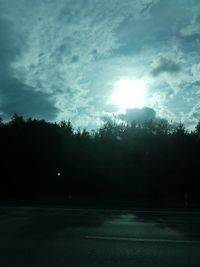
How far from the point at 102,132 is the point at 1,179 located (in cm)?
1181

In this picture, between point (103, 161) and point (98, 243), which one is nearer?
point (98, 243)

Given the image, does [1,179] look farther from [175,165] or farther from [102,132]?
[175,165]

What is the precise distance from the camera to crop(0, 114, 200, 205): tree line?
37.7 meters

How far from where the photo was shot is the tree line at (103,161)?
124 ft

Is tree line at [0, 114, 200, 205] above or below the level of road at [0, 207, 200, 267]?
above

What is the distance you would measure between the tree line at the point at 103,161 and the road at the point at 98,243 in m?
21.9

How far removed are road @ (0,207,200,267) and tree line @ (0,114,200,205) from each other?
21.9 m

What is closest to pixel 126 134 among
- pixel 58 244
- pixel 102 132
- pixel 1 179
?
pixel 102 132

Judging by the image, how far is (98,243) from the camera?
1045 cm

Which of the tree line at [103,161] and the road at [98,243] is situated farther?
the tree line at [103,161]

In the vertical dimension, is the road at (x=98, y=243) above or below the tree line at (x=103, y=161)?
below

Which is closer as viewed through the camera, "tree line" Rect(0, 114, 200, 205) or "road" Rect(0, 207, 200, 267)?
"road" Rect(0, 207, 200, 267)

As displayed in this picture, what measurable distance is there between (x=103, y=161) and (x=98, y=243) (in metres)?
30.1

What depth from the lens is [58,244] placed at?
10.4m
